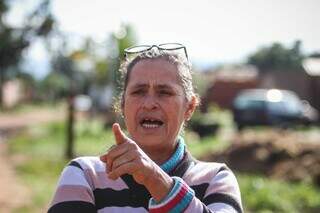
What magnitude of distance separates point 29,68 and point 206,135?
2730cm

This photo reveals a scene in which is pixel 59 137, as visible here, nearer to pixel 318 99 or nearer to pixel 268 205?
pixel 268 205

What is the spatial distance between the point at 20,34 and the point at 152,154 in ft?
52.6

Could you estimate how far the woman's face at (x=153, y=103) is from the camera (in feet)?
6.49

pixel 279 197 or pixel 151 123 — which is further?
pixel 279 197

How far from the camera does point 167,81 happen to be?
6.58 feet

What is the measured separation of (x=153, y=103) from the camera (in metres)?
1.96

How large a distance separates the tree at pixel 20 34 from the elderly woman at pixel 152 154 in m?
13.1

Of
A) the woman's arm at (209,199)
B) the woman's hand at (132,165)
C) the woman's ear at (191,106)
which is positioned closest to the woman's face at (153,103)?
the woman's ear at (191,106)

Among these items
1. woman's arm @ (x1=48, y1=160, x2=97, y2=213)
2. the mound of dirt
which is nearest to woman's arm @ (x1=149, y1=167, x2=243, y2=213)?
woman's arm @ (x1=48, y1=160, x2=97, y2=213)

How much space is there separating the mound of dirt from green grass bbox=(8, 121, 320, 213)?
20.5 inches

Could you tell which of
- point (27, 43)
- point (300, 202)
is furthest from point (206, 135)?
A: point (300, 202)

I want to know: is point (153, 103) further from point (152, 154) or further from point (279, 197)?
point (279, 197)

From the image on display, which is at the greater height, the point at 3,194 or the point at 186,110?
the point at 186,110

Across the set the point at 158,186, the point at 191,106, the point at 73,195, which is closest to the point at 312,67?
the point at 191,106
